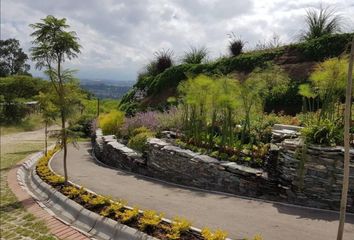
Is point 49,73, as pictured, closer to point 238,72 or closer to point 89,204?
point 89,204

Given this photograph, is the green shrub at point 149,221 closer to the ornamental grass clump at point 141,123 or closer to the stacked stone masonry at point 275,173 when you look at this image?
the stacked stone masonry at point 275,173

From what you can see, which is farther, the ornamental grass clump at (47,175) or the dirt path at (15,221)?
the ornamental grass clump at (47,175)

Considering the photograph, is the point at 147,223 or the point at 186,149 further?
the point at 186,149

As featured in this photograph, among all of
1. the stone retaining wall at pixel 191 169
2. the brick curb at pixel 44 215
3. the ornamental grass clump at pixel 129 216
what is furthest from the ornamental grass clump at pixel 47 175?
the ornamental grass clump at pixel 129 216

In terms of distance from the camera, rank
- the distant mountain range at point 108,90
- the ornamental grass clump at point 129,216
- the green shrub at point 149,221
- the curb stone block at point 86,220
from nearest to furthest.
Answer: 1. the green shrub at point 149,221
2. the ornamental grass clump at point 129,216
3. the curb stone block at point 86,220
4. the distant mountain range at point 108,90

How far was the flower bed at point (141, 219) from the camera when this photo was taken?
5.16m

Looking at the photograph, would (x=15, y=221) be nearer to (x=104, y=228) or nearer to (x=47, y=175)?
(x=104, y=228)

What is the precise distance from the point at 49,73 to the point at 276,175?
507cm

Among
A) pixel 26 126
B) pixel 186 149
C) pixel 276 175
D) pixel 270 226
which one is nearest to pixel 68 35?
pixel 186 149

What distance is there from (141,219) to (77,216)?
5.37ft

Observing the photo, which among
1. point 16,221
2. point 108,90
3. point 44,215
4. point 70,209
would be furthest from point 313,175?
point 108,90

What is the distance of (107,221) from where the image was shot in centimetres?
612

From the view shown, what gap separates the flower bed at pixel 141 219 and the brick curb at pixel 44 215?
0.50 metres

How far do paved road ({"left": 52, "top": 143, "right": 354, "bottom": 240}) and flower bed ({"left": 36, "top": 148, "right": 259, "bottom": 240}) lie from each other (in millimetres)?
436
